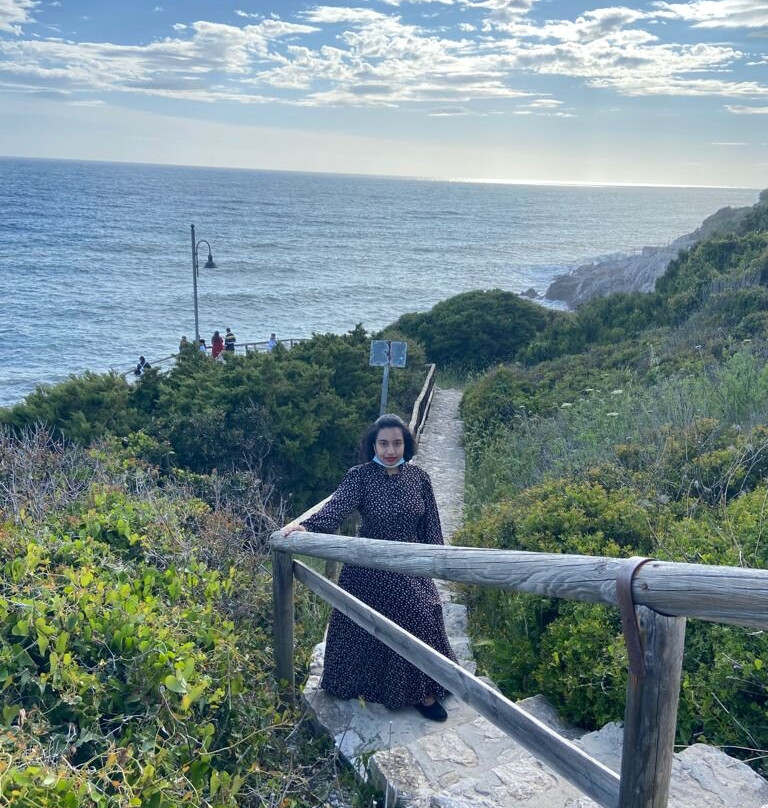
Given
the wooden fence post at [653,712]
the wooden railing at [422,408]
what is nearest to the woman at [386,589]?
the wooden fence post at [653,712]

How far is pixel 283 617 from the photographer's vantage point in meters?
3.53

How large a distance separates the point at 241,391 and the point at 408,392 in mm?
5519

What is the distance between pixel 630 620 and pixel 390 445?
2.21 metres

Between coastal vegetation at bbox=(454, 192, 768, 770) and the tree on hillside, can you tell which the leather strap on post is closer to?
coastal vegetation at bbox=(454, 192, 768, 770)

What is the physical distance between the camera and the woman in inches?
144

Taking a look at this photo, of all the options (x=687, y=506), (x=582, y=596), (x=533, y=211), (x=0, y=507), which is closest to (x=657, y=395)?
(x=687, y=506)

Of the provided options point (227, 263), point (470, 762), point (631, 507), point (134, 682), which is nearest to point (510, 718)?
point (470, 762)

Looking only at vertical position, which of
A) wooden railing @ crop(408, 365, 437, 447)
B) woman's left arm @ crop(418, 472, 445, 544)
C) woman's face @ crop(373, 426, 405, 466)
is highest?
woman's face @ crop(373, 426, 405, 466)

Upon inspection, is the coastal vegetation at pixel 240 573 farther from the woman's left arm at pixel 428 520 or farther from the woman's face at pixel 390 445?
the woman's face at pixel 390 445

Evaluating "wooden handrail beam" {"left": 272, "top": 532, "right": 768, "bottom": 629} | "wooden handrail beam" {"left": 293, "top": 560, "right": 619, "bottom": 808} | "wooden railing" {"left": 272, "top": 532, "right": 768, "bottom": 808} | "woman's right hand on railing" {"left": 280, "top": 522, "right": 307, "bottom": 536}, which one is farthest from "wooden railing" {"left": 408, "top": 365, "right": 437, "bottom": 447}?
"wooden railing" {"left": 272, "top": 532, "right": 768, "bottom": 808}

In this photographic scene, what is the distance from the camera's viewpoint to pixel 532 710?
3.75 metres

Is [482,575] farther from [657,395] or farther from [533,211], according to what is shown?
[533,211]

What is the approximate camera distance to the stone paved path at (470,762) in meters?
2.79

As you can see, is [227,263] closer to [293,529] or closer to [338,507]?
[338,507]
